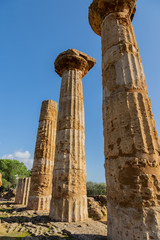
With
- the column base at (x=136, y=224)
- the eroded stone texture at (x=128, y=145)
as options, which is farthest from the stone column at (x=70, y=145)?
the column base at (x=136, y=224)

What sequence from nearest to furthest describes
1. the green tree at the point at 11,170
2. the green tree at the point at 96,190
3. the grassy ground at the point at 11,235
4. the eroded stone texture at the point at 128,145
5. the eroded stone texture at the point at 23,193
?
the eroded stone texture at the point at 128,145 < the grassy ground at the point at 11,235 < the eroded stone texture at the point at 23,193 < the green tree at the point at 96,190 < the green tree at the point at 11,170

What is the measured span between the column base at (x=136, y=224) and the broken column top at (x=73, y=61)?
7580mm

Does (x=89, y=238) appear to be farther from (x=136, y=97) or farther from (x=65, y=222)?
(x=136, y=97)

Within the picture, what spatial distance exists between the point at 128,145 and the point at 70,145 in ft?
14.6

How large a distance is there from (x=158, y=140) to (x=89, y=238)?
3.06 metres

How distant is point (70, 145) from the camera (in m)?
6.97

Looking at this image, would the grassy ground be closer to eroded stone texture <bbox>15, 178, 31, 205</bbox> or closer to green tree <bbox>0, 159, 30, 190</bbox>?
eroded stone texture <bbox>15, 178, 31, 205</bbox>

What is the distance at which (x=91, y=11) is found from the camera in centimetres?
511

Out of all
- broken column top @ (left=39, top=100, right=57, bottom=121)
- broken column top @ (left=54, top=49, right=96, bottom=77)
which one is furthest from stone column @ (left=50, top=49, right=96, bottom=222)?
broken column top @ (left=39, top=100, right=57, bottom=121)

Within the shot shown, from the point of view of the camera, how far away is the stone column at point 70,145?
613 centimetres

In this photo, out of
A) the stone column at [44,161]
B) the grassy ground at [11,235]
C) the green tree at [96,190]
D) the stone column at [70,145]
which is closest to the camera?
the grassy ground at [11,235]

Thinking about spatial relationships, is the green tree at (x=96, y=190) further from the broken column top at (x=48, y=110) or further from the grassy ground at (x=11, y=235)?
the grassy ground at (x=11, y=235)

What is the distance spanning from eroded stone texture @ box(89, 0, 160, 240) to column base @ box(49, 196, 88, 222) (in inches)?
142

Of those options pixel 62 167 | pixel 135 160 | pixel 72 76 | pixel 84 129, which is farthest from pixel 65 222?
pixel 72 76
